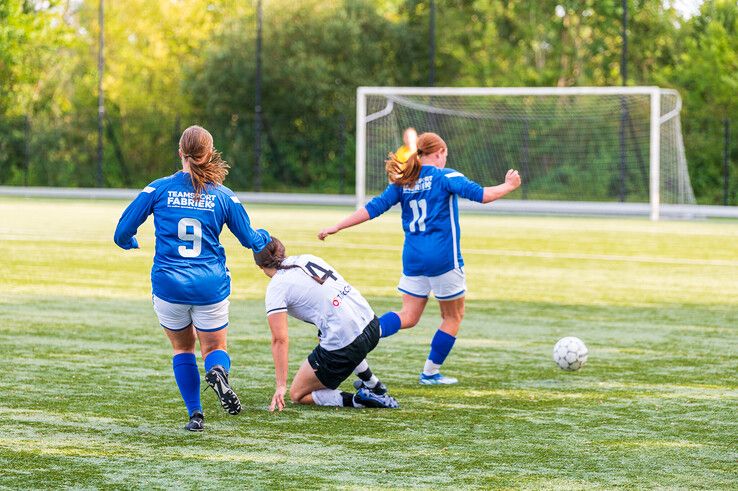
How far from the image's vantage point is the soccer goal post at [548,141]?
32.6 meters

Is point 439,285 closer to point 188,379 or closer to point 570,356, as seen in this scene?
point 570,356

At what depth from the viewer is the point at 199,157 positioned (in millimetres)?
6586

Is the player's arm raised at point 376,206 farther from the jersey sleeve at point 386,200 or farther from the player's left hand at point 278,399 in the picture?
the player's left hand at point 278,399

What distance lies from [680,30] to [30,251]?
27.9m

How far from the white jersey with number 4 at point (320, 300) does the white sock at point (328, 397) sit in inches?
11.6

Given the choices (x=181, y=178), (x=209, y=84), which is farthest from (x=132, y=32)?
(x=181, y=178)

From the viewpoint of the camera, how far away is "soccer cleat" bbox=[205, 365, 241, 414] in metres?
6.63

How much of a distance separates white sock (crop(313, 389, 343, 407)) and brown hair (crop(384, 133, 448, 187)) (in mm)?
1596

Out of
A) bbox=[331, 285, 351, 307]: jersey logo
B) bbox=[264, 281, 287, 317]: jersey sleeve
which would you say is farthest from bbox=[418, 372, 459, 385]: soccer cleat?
bbox=[264, 281, 287, 317]: jersey sleeve

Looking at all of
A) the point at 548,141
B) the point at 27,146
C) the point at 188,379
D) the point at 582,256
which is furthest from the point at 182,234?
the point at 27,146

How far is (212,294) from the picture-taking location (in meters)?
6.65

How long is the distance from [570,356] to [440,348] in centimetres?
101

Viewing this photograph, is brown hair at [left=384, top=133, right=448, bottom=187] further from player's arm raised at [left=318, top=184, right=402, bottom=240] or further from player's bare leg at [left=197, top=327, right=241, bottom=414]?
player's bare leg at [left=197, top=327, right=241, bottom=414]

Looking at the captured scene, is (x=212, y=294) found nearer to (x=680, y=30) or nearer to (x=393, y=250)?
(x=393, y=250)
